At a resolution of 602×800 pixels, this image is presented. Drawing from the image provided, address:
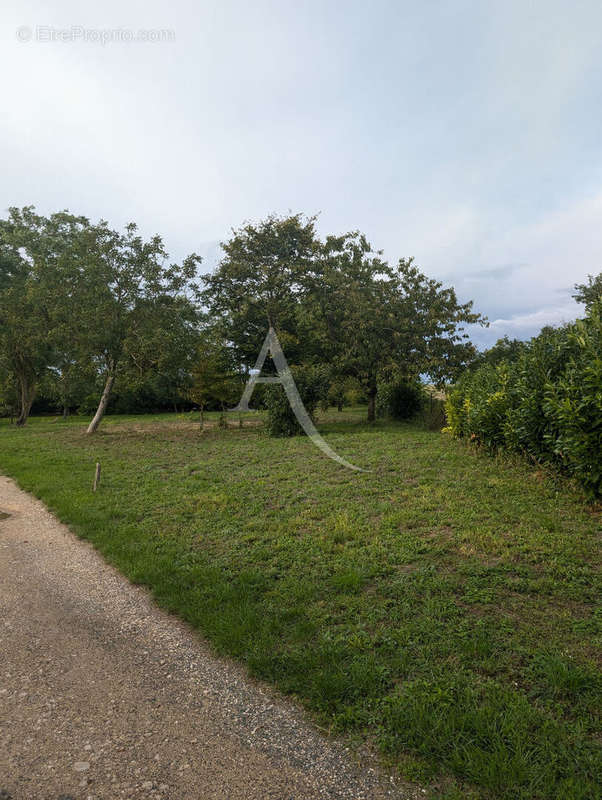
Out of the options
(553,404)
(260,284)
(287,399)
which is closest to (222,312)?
(260,284)

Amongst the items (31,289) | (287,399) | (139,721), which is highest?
(31,289)

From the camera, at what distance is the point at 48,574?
5828 millimetres

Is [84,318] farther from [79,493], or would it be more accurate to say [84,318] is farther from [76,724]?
[76,724]

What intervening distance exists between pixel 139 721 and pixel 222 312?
2317cm

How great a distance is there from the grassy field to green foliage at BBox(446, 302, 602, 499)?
2.09ft

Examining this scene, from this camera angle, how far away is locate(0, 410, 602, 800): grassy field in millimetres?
2916

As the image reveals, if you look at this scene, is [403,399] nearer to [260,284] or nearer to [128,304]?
[260,284]

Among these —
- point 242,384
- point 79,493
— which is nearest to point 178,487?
point 79,493

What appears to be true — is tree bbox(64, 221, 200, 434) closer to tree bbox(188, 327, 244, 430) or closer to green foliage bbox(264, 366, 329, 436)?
tree bbox(188, 327, 244, 430)

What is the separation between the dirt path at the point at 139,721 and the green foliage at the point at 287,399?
1357cm

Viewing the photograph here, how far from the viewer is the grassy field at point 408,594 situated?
292cm

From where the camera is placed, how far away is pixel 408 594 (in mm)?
4789

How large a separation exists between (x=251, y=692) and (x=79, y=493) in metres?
7.73

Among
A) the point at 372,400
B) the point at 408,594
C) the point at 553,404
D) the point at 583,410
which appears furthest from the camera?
the point at 372,400
